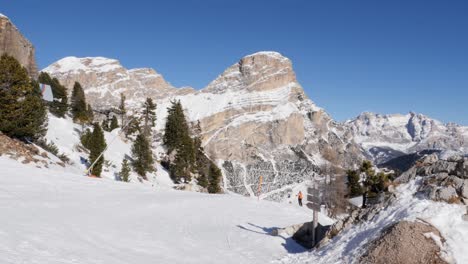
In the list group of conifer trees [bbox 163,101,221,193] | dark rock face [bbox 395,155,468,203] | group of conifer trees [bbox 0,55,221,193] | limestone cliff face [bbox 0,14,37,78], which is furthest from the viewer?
limestone cliff face [bbox 0,14,37,78]

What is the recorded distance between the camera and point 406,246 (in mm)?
11461

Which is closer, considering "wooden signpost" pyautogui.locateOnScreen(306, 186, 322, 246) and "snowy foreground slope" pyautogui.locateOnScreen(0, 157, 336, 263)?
"snowy foreground slope" pyautogui.locateOnScreen(0, 157, 336, 263)

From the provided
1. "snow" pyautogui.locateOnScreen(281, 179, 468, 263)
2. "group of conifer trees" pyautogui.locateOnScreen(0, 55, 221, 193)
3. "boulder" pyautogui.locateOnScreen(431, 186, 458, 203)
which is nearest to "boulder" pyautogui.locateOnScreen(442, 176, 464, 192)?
"boulder" pyautogui.locateOnScreen(431, 186, 458, 203)

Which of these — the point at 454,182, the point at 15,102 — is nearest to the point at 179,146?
the point at 15,102

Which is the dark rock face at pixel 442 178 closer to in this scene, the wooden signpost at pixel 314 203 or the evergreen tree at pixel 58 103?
the wooden signpost at pixel 314 203

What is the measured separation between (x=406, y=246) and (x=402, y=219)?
143cm

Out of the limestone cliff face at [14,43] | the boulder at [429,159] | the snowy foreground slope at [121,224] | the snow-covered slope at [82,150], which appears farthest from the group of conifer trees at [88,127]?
the boulder at [429,159]

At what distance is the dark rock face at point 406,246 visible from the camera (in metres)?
11.2

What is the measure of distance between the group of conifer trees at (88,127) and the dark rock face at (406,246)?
28408 millimetres

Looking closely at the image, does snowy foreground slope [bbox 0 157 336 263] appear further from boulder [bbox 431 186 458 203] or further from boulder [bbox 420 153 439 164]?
boulder [bbox 420 153 439 164]

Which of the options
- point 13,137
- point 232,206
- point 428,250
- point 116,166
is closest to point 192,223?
point 232,206

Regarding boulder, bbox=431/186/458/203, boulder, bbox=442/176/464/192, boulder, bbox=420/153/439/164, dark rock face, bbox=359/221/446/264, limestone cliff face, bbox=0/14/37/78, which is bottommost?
dark rock face, bbox=359/221/446/264

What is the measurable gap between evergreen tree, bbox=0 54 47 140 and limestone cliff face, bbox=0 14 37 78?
4213cm

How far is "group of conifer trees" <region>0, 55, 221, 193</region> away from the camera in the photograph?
34250mm
